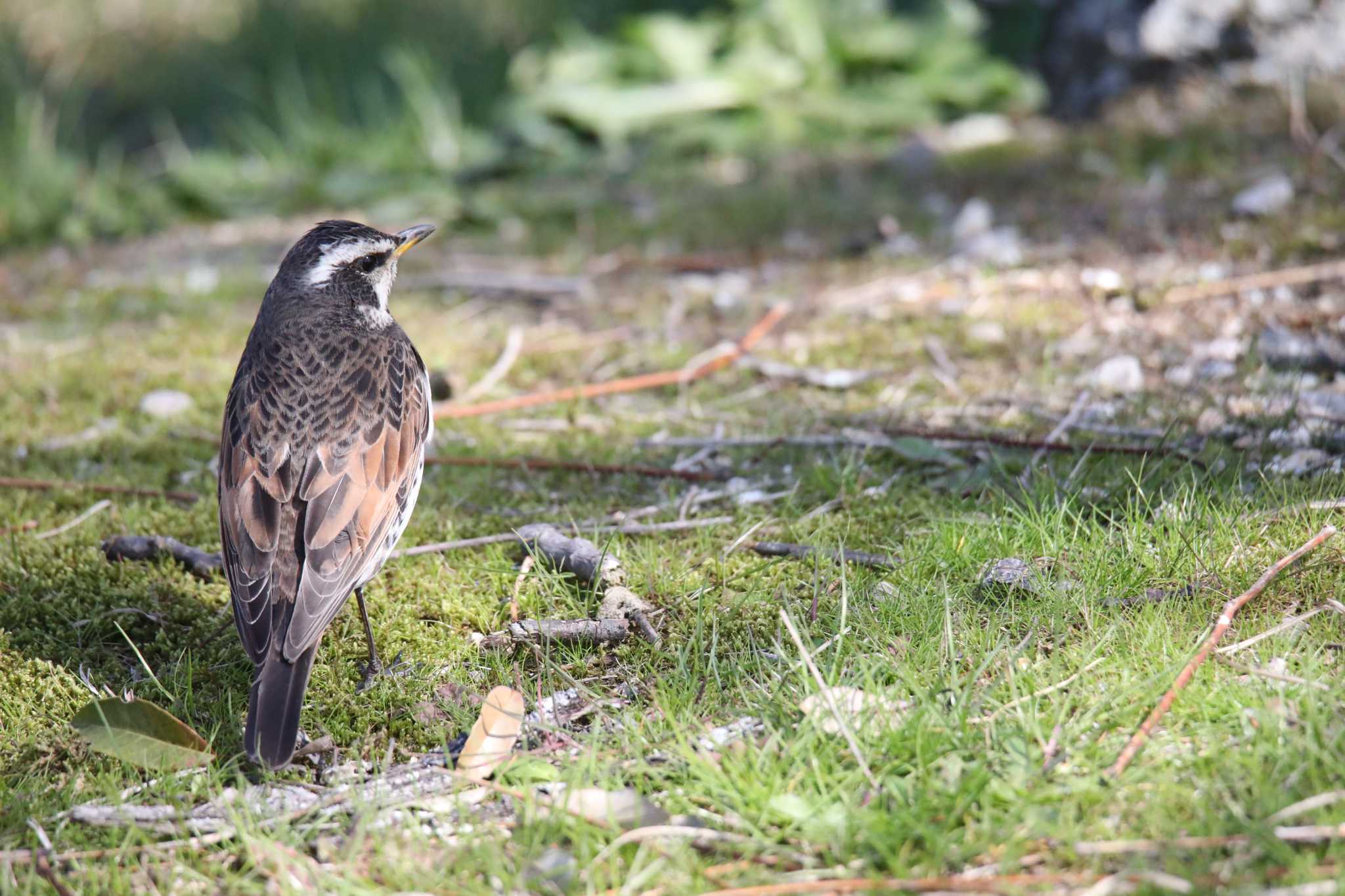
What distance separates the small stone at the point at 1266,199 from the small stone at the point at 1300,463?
2.84m

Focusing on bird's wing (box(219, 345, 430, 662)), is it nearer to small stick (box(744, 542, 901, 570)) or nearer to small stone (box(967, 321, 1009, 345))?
small stick (box(744, 542, 901, 570))

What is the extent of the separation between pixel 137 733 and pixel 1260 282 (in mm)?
5436

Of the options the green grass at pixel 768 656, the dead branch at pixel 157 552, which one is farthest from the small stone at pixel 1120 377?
the dead branch at pixel 157 552

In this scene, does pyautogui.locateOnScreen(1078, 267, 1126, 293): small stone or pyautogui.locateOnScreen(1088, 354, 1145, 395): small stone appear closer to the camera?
pyautogui.locateOnScreen(1088, 354, 1145, 395): small stone

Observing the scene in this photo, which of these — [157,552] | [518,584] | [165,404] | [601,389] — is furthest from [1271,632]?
[165,404]

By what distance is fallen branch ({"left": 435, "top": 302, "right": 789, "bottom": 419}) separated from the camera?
6.06 metres

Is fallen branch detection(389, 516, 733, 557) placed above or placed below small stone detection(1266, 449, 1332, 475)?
above

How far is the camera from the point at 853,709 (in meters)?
3.33

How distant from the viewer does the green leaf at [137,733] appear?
3.44 metres

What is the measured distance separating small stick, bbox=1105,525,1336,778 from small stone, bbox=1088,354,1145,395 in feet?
5.76

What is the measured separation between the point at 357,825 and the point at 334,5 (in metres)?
13.0

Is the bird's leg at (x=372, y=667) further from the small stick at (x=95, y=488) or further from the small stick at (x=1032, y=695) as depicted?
the small stick at (x=1032, y=695)

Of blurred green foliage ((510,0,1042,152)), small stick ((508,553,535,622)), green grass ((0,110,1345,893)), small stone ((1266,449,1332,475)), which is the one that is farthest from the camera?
blurred green foliage ((510,0,1042,152))

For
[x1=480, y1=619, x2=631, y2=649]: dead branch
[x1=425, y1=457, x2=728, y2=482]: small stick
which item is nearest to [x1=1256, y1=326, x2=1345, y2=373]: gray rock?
[x1=425, y1=457, x2=728, y2=482]: small stick
